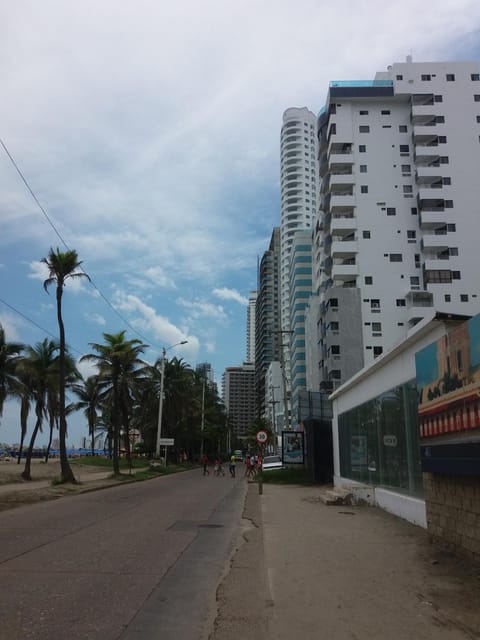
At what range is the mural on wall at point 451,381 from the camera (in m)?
7.76

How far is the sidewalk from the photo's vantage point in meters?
5.41

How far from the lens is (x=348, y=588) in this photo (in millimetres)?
7004

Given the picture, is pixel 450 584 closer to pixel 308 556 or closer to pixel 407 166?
pixel 308 556

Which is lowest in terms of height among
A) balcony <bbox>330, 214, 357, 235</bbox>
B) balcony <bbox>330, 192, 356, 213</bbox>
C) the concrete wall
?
the concrete wall

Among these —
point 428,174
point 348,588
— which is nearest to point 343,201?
point 428,174

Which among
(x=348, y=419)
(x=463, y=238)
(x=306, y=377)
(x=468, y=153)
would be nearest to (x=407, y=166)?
(x=468, y=153)

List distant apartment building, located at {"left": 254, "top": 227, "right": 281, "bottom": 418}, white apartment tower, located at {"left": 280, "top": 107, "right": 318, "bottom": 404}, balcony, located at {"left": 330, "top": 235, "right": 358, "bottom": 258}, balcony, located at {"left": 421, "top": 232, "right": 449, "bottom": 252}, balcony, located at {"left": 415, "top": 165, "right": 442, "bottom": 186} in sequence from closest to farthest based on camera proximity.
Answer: balcony, located at {"left": 421, "top": 232, "right": 449, "bottom": 252}
balcony, located at {"left": 415, "top": 165, "right": 442, "bottom": 186}
balcony, located at {"left": 330, "top": 235, "right": 358, "bottom": 258}
white apartment tower, located at {"left": 280, "top": 107, "right": 318, "bottom": 404}
distant apartment building, located at {"left": 254, "top": 227, "right": 281, "bottom": 418}

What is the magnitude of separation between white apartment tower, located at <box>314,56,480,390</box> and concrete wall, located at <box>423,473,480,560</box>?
53472 millimetres

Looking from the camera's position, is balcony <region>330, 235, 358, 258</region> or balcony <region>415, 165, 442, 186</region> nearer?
balcony <region>415, 165, 442, 186</region>

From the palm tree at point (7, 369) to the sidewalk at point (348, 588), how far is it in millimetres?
22147

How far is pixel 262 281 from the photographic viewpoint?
191375mm

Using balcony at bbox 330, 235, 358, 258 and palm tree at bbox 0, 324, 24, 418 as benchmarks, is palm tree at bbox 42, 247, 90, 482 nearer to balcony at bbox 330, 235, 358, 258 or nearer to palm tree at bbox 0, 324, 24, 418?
A: palm tree at bbox 0, 324, 24, 418

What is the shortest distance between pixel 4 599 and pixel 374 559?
5.62 metres

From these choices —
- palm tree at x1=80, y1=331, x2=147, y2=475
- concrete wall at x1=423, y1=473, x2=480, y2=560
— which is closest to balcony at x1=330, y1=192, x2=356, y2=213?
palm tree at x1=80, y1=331, x2=147, y2=475
